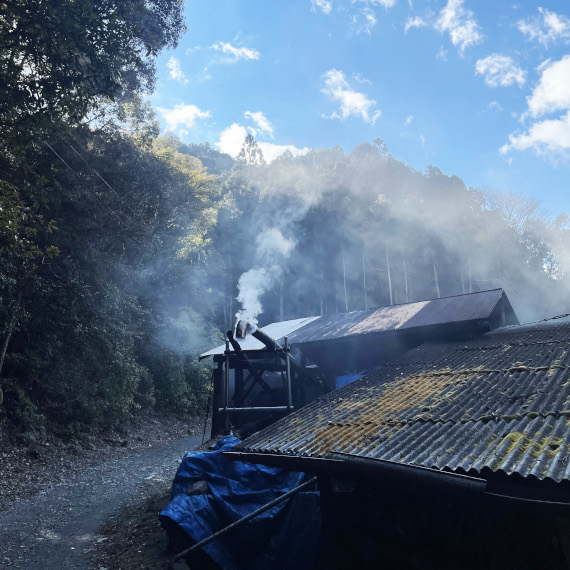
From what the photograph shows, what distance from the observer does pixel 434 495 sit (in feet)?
15.3

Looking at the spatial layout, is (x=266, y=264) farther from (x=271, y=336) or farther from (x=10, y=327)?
(x=10, y=327)

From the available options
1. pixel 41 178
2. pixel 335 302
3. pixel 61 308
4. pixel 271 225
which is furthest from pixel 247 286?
pixel 41 178

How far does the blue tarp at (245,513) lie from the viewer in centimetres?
608

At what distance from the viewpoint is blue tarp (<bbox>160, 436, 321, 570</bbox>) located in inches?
239

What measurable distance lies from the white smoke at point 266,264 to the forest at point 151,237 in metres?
0.23

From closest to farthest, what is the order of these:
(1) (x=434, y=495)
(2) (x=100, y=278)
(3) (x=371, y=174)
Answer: (1) (x=434, y=495), (2) (x=100, y=278), (3) (x=371, y=174)

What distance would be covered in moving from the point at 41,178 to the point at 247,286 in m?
30.3

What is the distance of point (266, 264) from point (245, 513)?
34.8 m

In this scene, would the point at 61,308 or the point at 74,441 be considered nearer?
the point at 74,441

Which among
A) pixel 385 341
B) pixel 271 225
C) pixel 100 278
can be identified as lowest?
pixel 385 341

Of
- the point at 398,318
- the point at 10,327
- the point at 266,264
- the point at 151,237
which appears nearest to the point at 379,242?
the point at 266,264

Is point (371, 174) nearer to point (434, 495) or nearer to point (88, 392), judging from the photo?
point (88, 392)

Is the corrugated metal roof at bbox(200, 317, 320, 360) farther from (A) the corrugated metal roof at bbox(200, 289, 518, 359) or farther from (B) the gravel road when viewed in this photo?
(B) the gravel road

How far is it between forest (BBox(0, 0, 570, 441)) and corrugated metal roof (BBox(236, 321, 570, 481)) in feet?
21.5
